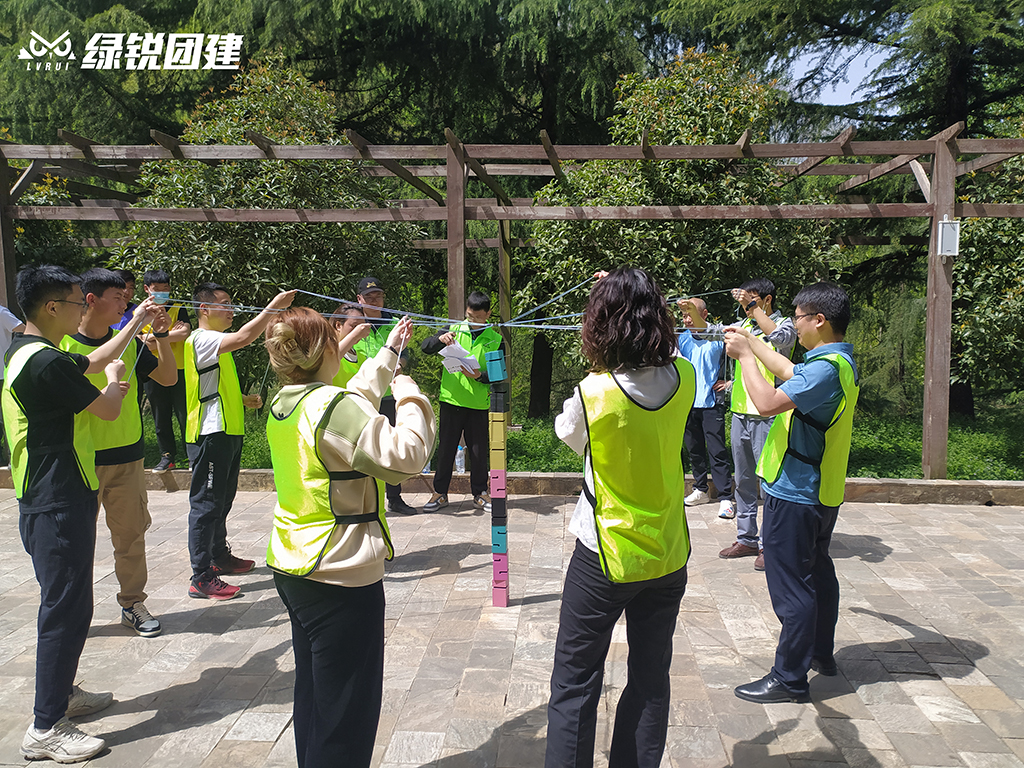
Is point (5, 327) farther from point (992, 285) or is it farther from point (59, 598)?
point (992, 285)

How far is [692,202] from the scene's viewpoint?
8305mm

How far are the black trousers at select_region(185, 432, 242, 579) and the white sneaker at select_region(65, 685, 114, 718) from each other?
1238 millimetres

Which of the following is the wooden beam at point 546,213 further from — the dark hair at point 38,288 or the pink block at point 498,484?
the dark hair at point 38,288

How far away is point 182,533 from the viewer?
226 inches

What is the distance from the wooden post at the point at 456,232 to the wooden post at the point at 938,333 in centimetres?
451

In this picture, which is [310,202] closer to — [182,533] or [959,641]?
[182,533]

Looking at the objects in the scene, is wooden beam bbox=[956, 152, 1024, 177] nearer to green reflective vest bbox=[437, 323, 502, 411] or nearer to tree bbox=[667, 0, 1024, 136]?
tree bbox=[667, 0, 1024, 136]

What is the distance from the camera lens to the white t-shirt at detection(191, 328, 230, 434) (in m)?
4.31

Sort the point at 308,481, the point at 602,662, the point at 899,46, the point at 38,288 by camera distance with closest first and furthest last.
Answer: the point at 308,481 → the point at 602,662 → the point at 38,288 → the point at 899,46

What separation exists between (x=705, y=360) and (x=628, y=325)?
181 inches

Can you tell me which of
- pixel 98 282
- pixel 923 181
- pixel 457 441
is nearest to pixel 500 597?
pixel 457 441

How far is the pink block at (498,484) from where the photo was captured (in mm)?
4273

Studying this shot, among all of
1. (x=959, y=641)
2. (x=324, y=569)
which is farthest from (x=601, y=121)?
(x=324, y=569)

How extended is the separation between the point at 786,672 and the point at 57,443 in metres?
3.30
